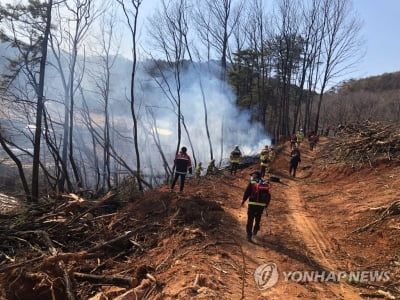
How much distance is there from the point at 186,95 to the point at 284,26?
482 inches

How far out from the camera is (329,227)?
32.0 ft

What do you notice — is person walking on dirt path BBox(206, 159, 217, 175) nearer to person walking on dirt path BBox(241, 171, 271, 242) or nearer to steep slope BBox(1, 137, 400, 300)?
steep slope BBox(1, 137, 400, 300)

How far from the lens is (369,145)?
15516 millimetres

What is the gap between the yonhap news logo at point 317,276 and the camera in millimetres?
6547

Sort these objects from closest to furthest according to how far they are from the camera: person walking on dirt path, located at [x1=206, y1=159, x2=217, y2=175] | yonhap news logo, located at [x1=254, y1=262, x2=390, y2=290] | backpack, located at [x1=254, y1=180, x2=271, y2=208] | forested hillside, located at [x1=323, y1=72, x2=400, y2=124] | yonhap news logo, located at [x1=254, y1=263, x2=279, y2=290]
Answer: yonhap news logo, located at [x1=254, y1=263, x2=279, y2=290], yonhap news logo, located at [x1=254, y1=262, x2=390, y2=290], backpack, located at [x1=254, y1=180, x2=271, y2=208], person walking on dirt path, located at [x1=206, y1=159, x2=217, y2=175], forested hillside, located at [x1=323, y1=72, x2=400, y2=124]

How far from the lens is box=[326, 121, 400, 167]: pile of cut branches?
14.5 meters

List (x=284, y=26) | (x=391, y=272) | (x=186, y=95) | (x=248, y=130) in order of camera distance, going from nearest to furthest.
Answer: (x=391, y=272), (x=284, y=26), (x=186, y=95), (x=248, y=130)

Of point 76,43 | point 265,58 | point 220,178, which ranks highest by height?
point 265,58

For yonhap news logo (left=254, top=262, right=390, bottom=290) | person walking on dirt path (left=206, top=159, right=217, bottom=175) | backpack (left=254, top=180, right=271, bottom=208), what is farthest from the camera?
person walking on dirt path (left=206, top=159, right=217, bottom=175)

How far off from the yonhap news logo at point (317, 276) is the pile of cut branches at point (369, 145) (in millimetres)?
8200

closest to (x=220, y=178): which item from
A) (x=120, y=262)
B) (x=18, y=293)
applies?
(x=120, y=262)

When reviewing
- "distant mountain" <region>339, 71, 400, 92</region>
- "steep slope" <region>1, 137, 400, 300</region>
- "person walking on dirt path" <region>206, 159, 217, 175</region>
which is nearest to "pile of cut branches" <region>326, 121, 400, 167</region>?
"steep slope" <region>1, 137, 400, 300</region>

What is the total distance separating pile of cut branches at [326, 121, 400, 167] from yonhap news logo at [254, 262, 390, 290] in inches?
323

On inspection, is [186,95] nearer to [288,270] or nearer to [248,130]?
[248,130]
